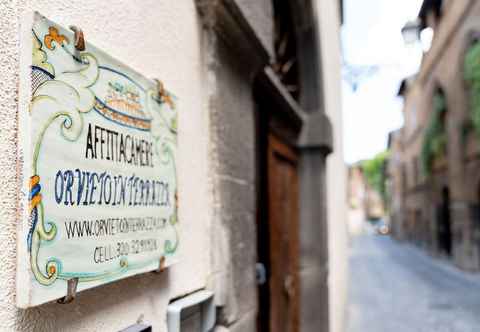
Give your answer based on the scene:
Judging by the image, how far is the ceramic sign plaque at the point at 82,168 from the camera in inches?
33.0

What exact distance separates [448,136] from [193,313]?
1641 cm

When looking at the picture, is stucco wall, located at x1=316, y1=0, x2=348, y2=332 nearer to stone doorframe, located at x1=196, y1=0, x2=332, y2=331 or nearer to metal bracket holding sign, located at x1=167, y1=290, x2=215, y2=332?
stone doorframe, located at x1=196, y1=0, x2=332, y2=331

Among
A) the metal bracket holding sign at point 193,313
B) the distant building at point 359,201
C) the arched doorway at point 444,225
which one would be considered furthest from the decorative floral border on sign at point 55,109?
the distant building at point 359,201

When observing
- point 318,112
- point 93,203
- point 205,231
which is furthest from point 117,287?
point 318,112

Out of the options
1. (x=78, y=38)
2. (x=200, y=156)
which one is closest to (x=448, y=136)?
(x=200, y=156)

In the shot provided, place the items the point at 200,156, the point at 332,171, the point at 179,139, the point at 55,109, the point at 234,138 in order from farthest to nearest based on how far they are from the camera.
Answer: the point at 332,171, the point at 234,138, the point at 200,156, the point at 179,139, the point at 55,109

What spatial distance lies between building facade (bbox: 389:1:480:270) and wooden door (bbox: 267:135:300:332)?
10.0m

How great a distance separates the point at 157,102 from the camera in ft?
4.27

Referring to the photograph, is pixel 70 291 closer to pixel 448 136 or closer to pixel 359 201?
pixel 448 136

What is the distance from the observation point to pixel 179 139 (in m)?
1.51

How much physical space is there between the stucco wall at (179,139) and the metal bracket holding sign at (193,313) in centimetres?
3

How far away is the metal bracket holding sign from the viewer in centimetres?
139

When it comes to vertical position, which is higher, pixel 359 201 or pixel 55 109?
pixel 359 201

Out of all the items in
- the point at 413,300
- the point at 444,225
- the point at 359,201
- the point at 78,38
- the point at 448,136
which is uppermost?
the point at 448,136
